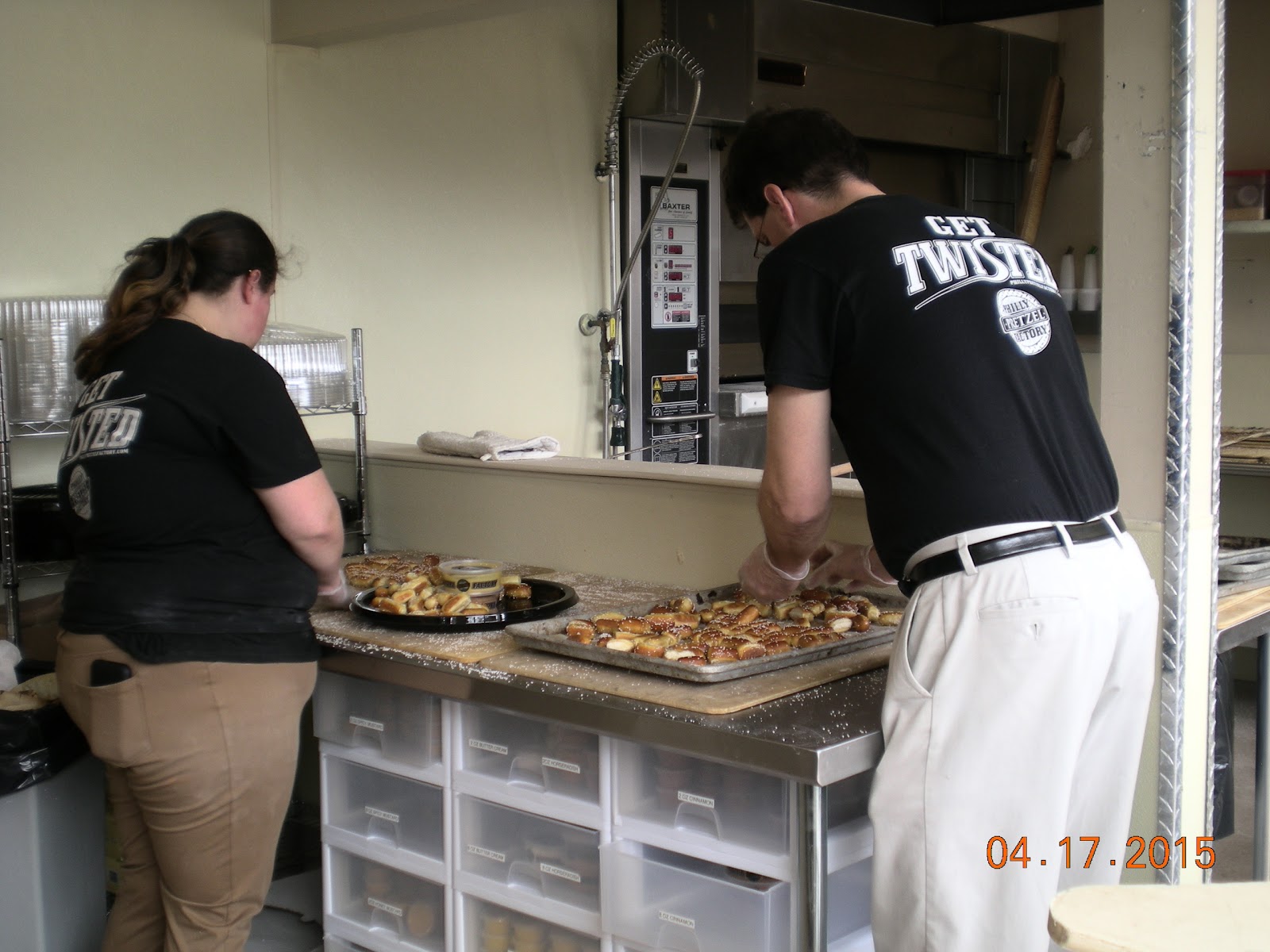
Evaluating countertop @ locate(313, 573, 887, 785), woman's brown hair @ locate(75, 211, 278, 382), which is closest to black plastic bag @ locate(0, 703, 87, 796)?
countertop @ locate(313, 573, 887, 785)

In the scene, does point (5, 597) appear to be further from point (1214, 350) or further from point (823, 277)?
point (1214, 350)

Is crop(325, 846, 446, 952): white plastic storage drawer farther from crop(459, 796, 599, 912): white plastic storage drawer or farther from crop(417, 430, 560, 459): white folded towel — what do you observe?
crop(417, 430, 560, 459): white folded towel

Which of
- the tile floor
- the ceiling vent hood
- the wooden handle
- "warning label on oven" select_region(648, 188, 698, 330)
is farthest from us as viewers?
the wooden handle

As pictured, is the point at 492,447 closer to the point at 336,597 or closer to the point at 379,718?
the point at 336,597

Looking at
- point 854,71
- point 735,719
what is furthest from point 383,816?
point 854,71

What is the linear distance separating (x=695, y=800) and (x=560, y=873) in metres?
0.32

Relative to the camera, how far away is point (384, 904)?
7.50ft

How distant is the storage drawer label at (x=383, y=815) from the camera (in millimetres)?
2232

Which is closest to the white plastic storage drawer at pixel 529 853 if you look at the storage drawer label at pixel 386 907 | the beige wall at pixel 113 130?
the storage drawer label at pixel 386 907

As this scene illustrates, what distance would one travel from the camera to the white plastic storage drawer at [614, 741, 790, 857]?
172 centimetres

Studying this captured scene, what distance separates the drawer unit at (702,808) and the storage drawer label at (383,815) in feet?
1.70

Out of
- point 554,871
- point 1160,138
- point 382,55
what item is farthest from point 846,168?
point 382,55

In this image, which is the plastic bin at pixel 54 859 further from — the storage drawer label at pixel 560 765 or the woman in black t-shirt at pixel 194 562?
the storage drawer label at pixel 560 765

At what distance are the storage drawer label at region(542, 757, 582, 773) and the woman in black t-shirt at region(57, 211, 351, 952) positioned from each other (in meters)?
0.38
